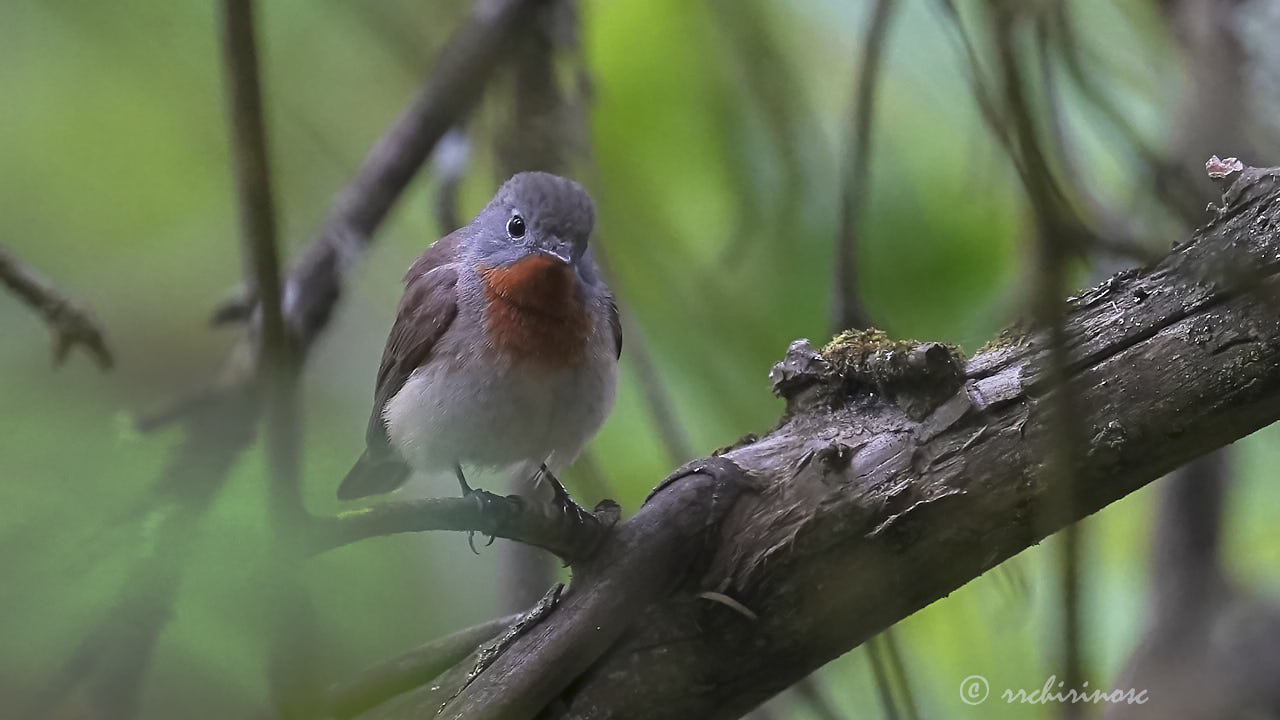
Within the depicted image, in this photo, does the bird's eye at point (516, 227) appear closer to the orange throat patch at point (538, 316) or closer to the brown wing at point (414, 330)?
the orange throat patch at point (538, 316)

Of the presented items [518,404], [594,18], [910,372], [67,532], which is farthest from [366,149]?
[67,532]

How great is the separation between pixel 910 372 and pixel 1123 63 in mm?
1279

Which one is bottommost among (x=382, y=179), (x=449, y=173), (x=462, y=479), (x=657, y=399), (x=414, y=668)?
(x=414, y=668)

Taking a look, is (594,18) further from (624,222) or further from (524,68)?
(624,222)

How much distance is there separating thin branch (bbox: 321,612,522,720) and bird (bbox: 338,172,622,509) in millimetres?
374

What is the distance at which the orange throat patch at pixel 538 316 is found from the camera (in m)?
2.61

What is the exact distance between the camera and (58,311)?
211cm

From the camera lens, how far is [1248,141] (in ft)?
7.92

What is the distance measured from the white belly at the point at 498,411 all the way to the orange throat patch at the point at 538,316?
47mm

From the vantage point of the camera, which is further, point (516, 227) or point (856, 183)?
point (516, 227)

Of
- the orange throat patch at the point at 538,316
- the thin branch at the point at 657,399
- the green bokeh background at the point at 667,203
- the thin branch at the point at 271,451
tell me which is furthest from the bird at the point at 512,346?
the thin branch at the point at 271,451

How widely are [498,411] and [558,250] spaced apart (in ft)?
1.43

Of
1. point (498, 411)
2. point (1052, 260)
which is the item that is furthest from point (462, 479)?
point (1052, 260)

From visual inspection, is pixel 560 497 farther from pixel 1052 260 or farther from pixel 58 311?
pixel 1052 260
